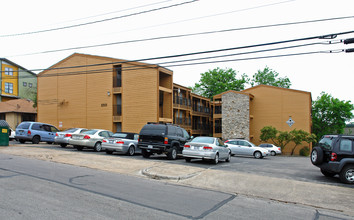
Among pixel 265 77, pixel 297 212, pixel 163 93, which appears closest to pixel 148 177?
pixel 297 212

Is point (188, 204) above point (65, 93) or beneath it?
beneath

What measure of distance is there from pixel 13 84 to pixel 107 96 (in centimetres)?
3325

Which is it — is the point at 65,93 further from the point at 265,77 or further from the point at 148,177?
the point at 265,77

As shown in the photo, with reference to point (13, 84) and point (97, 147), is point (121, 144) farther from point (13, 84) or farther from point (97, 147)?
point (13, 84)

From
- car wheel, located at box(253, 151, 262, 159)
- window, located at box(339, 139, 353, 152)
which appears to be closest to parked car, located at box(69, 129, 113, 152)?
car wheel, located at box(253, 151, 262, 159)

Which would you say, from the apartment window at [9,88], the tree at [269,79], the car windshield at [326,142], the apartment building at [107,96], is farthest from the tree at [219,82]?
the car windshield at [326,142]

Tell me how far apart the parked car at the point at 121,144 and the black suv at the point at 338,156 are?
10063 millimetres

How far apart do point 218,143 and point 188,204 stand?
28.0 feet

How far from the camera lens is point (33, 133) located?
21.9 metres

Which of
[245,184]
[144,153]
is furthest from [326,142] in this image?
[144,153]

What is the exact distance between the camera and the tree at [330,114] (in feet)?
165

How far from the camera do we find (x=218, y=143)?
50.0 ft

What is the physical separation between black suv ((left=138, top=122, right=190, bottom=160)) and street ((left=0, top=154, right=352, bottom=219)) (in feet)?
19.1

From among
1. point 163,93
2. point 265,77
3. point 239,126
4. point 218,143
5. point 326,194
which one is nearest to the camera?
point 326,194
